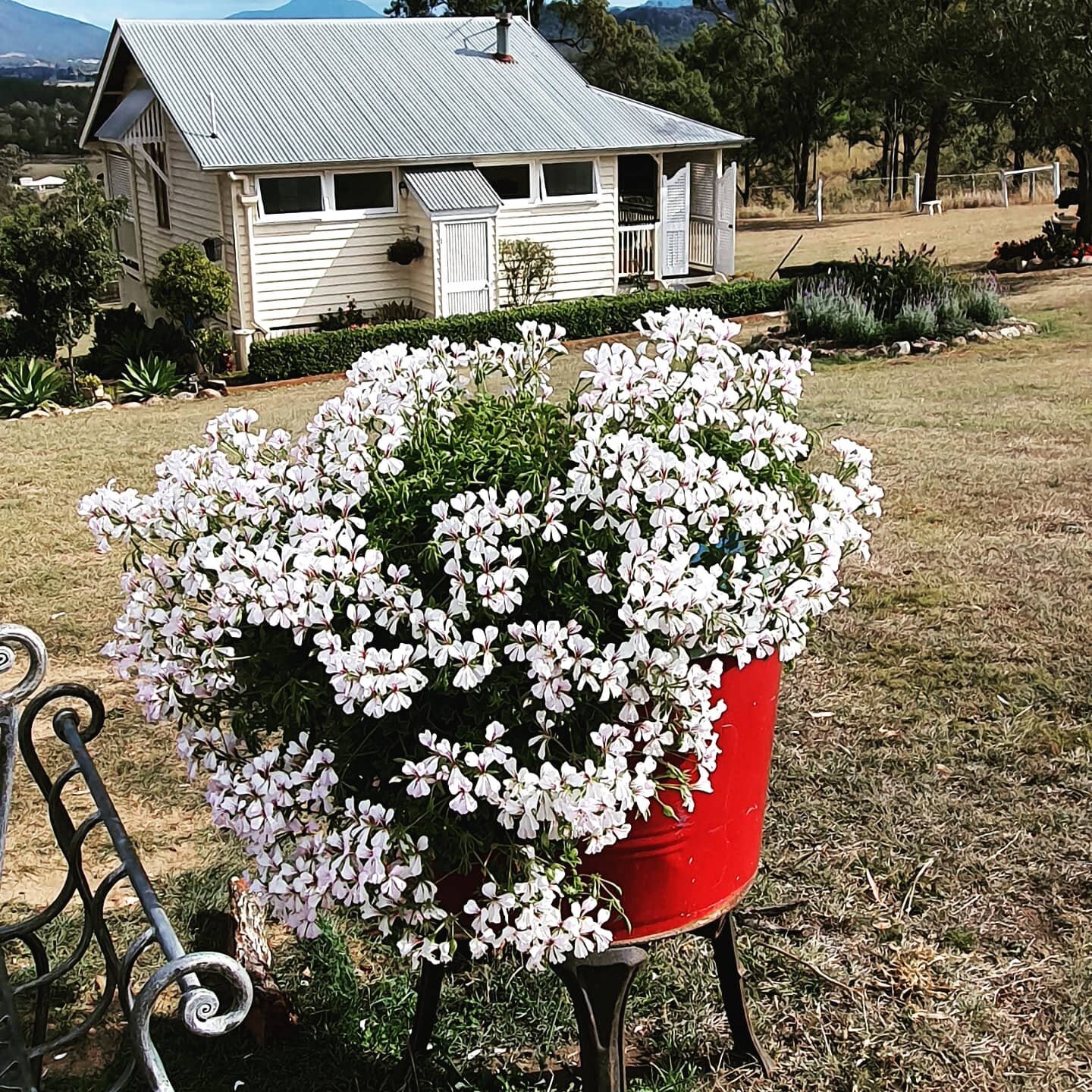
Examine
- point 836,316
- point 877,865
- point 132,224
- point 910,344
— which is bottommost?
point 877,865

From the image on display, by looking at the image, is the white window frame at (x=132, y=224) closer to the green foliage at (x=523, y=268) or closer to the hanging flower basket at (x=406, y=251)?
the hanging flower basket at (x=406, y=251)

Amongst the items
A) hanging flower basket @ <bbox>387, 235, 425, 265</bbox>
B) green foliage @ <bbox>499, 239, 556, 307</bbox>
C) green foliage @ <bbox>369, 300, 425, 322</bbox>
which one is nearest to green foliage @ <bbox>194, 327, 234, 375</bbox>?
green foliage @ <bbox>369, 300, 425, 322</bbox>

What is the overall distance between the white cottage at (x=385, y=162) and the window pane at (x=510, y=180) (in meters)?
0.02

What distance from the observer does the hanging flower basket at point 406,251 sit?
1769cm

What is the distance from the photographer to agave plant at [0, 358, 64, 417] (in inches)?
523

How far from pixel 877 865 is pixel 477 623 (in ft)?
6.74

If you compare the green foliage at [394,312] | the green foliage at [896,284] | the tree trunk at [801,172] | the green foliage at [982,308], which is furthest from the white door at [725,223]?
the tree trunk at [801,172]

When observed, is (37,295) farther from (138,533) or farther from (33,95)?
(33,95)

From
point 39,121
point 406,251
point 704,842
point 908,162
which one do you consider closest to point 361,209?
point 406,251

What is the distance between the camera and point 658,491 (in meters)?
2.05

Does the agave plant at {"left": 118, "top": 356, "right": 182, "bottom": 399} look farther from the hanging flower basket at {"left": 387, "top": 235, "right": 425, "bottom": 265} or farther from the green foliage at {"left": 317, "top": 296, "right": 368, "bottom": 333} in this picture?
the hanging flower basket at {"left": 387, "top": 235, "right": 425, "bottom": 265}

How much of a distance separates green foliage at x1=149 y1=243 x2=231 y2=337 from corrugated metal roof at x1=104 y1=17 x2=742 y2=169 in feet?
4.37

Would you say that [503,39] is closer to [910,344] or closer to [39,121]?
[910,344]

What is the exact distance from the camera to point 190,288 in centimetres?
1559
